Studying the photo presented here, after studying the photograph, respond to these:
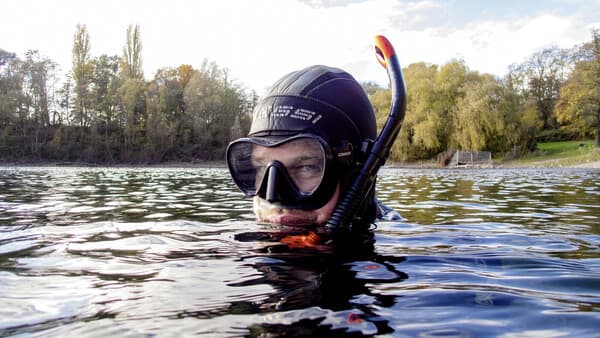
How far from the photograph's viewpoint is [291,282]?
188 centimetres

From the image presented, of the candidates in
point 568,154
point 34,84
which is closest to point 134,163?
point 34,84

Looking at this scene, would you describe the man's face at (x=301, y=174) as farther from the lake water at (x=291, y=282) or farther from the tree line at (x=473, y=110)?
the tree line at (x=473, y=110)

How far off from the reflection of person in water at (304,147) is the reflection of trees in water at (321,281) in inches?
11.1

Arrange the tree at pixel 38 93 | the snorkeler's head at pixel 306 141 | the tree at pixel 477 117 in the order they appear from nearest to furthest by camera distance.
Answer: the snorkeler's head at pixel 306 141
the tree at pixel 477 117
the tree at pixel 38 93

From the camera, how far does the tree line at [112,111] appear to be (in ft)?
139

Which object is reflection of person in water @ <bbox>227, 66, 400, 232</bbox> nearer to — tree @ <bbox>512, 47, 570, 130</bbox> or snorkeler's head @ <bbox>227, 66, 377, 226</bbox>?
snorkeler's head @ <bbox>227, 66, 377, 226</bbox>

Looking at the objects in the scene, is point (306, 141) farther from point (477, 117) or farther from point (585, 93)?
point (585, 93)

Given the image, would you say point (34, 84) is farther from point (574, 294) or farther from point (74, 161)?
point (574, 294)

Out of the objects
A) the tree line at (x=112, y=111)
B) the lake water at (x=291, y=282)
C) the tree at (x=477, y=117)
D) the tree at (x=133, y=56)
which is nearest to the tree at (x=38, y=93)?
the tree line at (x=112, y=111)

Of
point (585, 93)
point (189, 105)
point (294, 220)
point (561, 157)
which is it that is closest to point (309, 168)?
point (294, 220)

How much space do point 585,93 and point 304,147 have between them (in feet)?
126

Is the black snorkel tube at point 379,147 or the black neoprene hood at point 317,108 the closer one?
the black snorkel tube at point 379,147

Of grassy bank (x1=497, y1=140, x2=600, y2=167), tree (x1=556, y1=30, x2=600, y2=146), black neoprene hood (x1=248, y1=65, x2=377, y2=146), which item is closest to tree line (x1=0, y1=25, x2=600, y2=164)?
tree (x1=556, y1=30, x2=600, y2=146)

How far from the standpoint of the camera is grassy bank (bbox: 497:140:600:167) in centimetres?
2934
